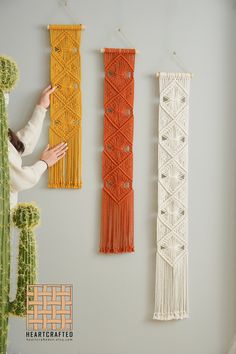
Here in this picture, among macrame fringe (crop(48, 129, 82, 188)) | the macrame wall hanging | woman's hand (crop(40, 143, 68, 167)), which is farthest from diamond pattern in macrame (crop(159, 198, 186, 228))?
woman's hand (crop(40, 143, 68, 167))

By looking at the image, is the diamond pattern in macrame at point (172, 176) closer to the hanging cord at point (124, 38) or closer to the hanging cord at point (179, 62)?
the hanging cord at point (179, 62)

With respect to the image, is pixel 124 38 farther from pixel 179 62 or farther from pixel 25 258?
pixel 25 258

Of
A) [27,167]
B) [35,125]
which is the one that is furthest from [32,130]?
[27,167]

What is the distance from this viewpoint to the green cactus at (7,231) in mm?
1112

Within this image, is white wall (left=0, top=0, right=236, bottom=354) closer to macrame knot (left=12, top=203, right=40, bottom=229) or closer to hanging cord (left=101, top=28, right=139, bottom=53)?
hanging cord (left=101, top=28, right=139, bottom=53)

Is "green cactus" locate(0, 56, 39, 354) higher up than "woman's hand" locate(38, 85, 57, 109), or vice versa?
"woman's hand" locate(38, 85, 57, 109)

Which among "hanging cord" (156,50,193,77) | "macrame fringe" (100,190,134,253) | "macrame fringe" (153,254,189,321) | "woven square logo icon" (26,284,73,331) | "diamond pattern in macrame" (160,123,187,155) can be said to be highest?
"hanging cord" (156,50,193,77)

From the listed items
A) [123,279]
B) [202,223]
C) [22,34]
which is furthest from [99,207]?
[22,34]

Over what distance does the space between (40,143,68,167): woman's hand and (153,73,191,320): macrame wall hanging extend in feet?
1.43

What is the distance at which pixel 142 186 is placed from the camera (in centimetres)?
195

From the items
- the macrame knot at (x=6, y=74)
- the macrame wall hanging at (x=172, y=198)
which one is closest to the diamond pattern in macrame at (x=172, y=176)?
the macrame wall hanging at (x=172, y=198)

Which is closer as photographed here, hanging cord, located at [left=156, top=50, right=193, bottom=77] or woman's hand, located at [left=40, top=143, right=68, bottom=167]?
woman's hand, located at [left=40, top=143, right=68, bottom=167]

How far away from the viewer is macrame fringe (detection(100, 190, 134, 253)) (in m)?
1.91

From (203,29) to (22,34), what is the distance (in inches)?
32.2
